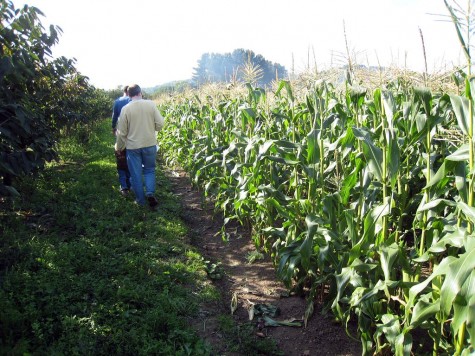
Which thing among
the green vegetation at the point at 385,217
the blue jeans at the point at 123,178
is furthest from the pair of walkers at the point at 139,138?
the green vegetation at the point at 385,217

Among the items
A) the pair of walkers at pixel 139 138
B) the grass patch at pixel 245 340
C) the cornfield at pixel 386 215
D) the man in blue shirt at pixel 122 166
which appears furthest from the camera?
the man in blue shirt at pixel 122 166

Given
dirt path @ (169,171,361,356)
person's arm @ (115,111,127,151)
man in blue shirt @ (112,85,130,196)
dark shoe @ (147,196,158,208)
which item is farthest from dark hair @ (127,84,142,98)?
dirt path @ (169,171,361,356)

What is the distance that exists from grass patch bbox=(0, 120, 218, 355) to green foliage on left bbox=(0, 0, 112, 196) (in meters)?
0.66

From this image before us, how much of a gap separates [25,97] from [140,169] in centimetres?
200

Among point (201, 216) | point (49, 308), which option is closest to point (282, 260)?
point (49, 308)

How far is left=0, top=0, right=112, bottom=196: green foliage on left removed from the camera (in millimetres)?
3237

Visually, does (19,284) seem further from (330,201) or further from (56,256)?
(330,201)

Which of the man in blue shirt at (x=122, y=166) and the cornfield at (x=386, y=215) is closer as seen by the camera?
the cornfield at (x=386, y=215)

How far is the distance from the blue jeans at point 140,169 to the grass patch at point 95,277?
0.23 metres

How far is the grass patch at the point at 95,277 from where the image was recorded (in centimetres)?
272

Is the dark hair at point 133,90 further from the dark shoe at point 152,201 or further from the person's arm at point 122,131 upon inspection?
the dark shoe at point 152,201

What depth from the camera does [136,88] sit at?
5973 millimetres

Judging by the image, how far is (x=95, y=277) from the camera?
3594mm

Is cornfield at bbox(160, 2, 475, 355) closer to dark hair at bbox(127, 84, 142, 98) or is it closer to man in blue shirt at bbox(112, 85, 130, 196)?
dark hair at bbox(127, 84, 142, 98)
